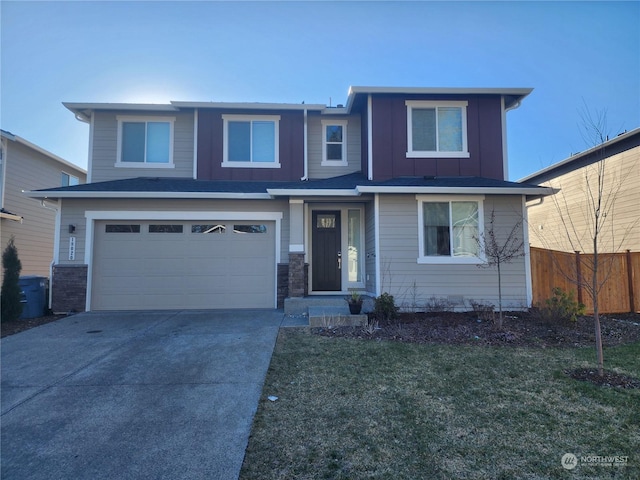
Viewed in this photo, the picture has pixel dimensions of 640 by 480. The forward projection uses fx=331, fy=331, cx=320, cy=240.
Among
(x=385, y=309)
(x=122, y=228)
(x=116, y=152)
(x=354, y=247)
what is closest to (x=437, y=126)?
(x=354, y=247)

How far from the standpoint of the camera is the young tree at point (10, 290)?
25.0 feet

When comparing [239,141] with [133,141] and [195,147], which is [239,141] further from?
[133,141]

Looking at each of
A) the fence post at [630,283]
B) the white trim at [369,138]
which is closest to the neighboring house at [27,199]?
the white trim at [369,138]

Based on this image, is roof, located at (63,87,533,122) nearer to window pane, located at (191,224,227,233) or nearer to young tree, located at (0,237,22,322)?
window pane, located at (191,224,227,233)

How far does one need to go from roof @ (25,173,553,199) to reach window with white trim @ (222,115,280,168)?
1.12m

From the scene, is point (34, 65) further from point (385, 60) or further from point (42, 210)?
point (385, 60)

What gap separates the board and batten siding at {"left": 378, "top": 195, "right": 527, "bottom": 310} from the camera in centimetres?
799

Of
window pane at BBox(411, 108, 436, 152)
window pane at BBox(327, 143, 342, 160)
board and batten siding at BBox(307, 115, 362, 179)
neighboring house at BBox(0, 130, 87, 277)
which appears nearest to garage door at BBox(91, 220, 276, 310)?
board and batten siding at BBox(307, 115, 362, 179)

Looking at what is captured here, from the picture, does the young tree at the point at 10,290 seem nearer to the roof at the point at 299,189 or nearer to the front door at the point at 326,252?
the roof at the point at 299,189

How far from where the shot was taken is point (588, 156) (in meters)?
12.6

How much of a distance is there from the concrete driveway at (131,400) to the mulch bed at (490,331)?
→ 7.02 ft

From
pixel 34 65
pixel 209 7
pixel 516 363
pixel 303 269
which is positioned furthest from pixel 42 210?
pixel 516 363

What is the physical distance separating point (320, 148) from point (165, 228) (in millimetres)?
5157

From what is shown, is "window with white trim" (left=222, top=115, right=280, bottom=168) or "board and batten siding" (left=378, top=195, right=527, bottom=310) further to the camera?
"window with white trim" (left=222, top=115, right=280, bottom=168)
